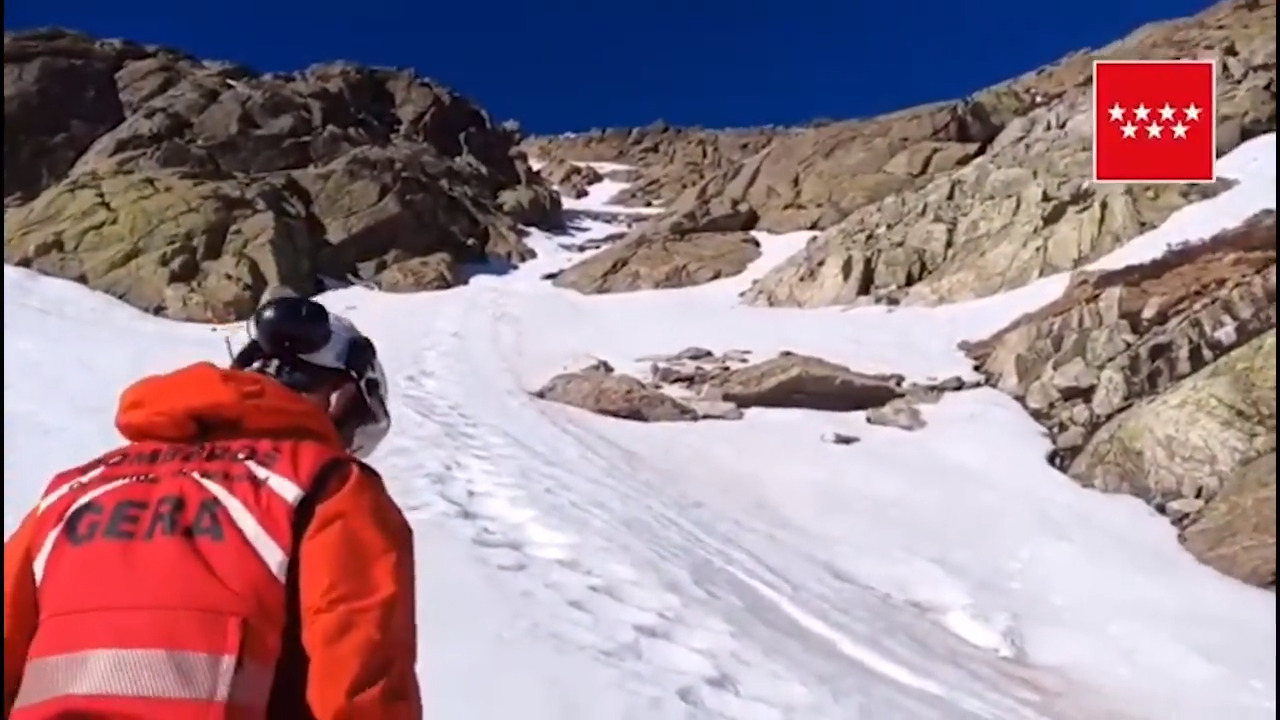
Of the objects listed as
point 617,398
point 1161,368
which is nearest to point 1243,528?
point 1161,368

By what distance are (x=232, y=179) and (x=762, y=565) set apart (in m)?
28.6

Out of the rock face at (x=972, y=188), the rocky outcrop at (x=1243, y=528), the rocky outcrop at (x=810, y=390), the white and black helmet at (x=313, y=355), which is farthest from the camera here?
the rock face at (x=972, y=188)

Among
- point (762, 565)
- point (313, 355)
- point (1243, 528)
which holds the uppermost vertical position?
point (313, 355)

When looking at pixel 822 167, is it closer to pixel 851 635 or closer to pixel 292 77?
pixel 292 77

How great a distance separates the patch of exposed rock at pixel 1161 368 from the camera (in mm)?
10695

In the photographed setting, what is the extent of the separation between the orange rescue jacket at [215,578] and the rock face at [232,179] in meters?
22.7

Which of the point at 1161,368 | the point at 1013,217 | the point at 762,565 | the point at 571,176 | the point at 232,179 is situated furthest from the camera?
the point at 571,176

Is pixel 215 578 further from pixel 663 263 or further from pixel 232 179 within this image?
pixel 232 179

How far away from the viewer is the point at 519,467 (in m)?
9.91

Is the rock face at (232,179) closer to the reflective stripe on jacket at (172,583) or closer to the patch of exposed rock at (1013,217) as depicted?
the patch of exposed rock at (1013,217)

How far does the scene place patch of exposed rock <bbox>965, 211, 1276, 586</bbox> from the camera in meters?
10.7

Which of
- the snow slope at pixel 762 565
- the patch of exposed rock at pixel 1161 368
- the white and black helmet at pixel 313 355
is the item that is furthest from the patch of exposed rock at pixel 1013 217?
the white and black helmet at pixel 313 355

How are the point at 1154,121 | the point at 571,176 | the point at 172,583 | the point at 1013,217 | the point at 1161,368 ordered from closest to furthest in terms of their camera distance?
the point at 172,583
the point at 1161,368
the point at 1013,217
the point at 1154,121
the point at 571,176

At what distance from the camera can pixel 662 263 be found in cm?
3045
